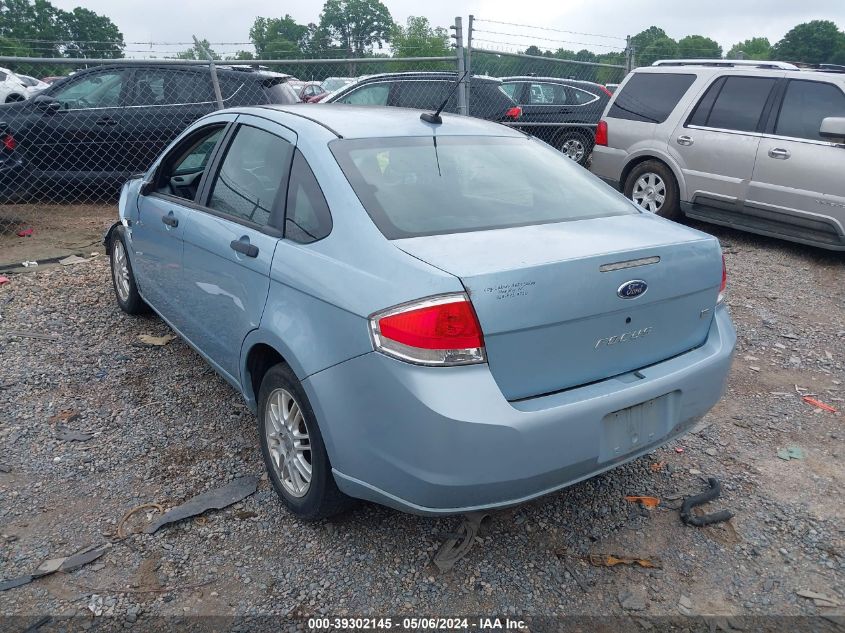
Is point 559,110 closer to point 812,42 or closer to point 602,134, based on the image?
point 602,134

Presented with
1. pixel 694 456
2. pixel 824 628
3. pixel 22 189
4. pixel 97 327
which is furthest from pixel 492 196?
pixel 22 189

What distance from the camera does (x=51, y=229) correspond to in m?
7.95

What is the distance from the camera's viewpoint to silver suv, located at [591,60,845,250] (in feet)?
21.5

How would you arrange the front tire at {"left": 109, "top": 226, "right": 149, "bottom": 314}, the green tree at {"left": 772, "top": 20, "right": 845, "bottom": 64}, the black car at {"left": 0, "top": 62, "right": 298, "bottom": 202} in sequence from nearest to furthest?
the front tire at {"left": 109, "top": 226, "right": 149, "bottom": 314} < the black car at {"left": 0, "top": 62, "right": 298, "bottom": 202} < the green tree at {"left": 772, "top": 20, "right": 845, "bottom": 64}

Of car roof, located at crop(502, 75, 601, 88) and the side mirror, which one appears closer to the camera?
the side mirror

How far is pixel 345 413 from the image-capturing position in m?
2.45

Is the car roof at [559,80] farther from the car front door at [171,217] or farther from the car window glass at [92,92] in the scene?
the car front door at [171,217]

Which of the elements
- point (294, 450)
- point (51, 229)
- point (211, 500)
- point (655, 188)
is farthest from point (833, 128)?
point (51, 229)

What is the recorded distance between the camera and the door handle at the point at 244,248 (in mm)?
3022

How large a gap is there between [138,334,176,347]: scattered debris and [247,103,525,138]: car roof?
1.99 m

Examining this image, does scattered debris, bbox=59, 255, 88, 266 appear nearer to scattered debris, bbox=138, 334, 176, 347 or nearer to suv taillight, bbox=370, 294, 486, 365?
scattered debris, bbox=138, 334, 176, 347

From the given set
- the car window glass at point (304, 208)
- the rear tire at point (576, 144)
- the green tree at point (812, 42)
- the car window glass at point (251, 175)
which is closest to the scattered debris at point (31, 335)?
the car window glass at point (251, 175)

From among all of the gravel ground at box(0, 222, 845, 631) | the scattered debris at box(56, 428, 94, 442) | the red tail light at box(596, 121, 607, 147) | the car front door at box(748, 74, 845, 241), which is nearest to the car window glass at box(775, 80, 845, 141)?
the car front door at box(748, 74, 845, 241)

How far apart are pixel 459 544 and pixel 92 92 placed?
8.06m
